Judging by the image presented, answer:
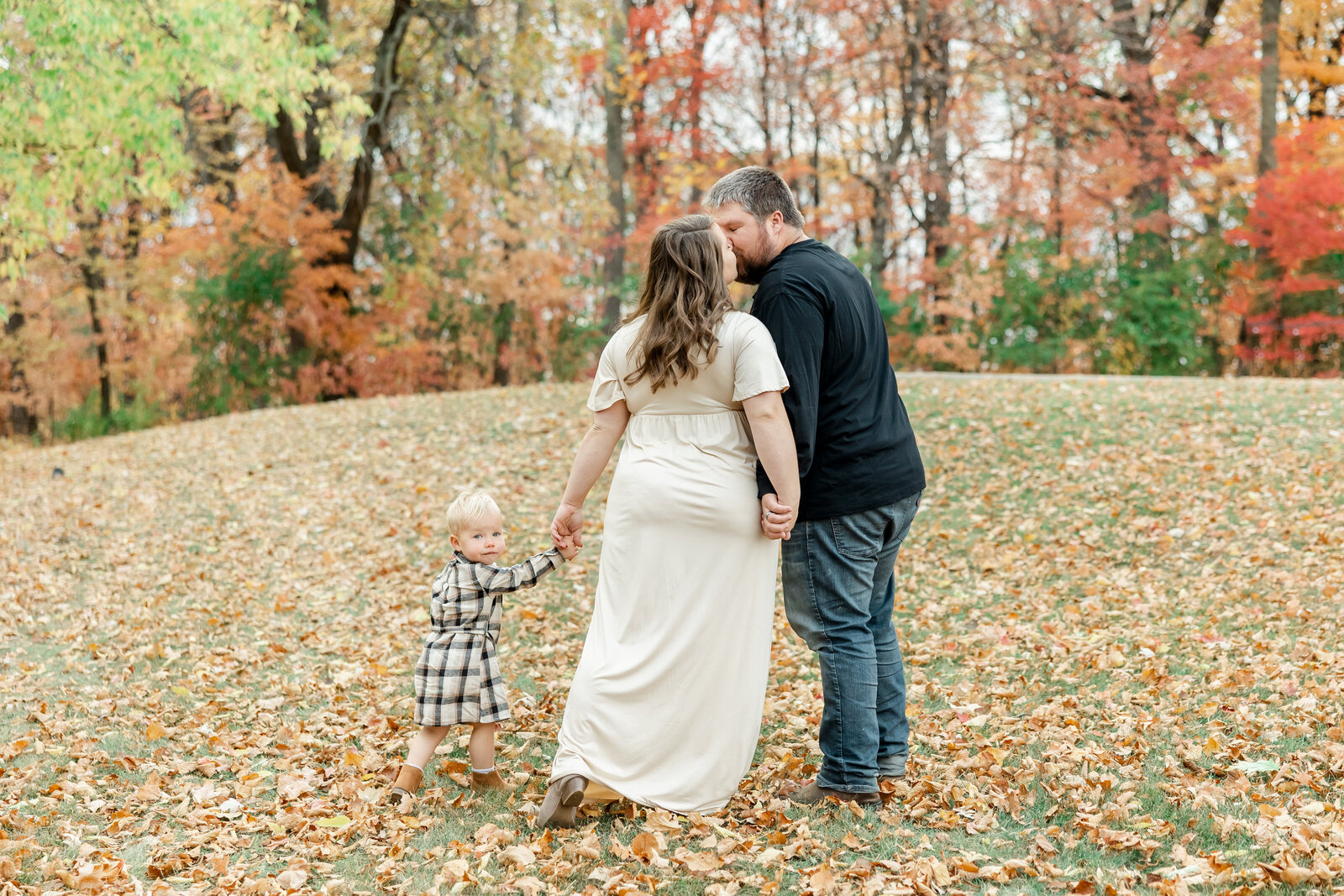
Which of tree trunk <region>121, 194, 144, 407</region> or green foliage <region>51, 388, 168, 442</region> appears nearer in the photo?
green foliage <region>51, 388, 168, 442</region>

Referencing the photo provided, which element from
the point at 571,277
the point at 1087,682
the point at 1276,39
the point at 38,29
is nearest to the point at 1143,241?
the point at 1276,39

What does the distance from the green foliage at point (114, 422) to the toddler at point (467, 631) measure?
14.9 metres

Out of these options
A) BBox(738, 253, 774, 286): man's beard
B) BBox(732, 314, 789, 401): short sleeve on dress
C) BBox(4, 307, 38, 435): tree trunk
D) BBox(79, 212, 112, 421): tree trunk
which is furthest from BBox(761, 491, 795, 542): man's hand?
BBox(4, 307, 38, 435): tree trunk

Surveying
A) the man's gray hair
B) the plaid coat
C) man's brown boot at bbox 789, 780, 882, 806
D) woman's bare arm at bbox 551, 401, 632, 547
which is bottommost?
man's brown boot at bbox 789, 780, 882, 806

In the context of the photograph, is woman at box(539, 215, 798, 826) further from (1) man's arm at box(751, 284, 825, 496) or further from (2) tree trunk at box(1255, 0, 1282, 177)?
(2) tree trunk at box(1255, 0, 1282, 177)

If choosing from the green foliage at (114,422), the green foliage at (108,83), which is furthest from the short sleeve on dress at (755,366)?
the green foliage at (114,422)

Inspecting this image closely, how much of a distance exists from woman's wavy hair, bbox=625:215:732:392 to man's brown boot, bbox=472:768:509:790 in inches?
63.7

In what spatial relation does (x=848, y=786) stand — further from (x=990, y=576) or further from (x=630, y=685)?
(x=990, y=576)

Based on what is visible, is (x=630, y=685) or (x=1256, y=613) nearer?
(x=630, y=685)

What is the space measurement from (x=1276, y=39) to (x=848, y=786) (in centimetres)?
1572

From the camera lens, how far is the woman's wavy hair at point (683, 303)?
328 cm

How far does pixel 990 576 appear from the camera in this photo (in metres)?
6.83

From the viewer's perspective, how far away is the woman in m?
3.30

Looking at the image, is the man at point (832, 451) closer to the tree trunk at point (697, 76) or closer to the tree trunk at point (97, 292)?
the tree trunk at point (697, 76)
